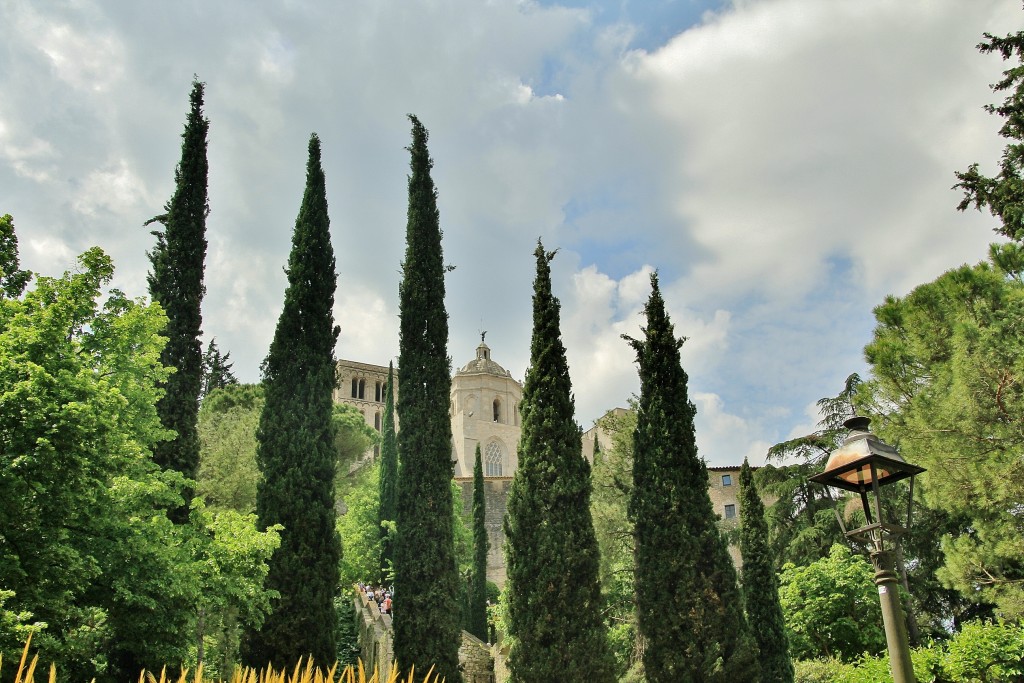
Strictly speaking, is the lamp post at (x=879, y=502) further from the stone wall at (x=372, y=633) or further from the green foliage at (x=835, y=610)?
the green foliage at (x=835, y=610)

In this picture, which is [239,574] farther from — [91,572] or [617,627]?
[617,627]

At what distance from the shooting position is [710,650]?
42.1 ft

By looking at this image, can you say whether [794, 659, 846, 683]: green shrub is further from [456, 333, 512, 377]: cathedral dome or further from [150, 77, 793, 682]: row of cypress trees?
[456, 333, 512, 377]: cathedral dome

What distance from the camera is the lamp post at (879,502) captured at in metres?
5.01

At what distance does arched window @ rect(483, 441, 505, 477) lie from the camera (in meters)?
65.5

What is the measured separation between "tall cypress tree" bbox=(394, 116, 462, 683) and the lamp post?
30.0ft

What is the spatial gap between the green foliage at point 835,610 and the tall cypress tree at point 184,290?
674 inches

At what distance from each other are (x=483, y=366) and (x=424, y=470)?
52172mm

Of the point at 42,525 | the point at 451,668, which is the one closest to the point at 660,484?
the point at 451,668

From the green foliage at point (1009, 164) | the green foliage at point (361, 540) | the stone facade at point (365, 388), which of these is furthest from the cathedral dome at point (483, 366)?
the green foliage at point (1009, 164)

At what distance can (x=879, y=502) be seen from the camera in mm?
5086

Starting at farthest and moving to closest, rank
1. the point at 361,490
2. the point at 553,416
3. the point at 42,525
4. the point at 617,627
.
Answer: the point at 361,490 → the point at 617,627 → the point at 553,416 → the point at 42,525

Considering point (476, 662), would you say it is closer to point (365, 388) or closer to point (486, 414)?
point (486, 414)

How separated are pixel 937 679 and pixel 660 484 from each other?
6214mm
